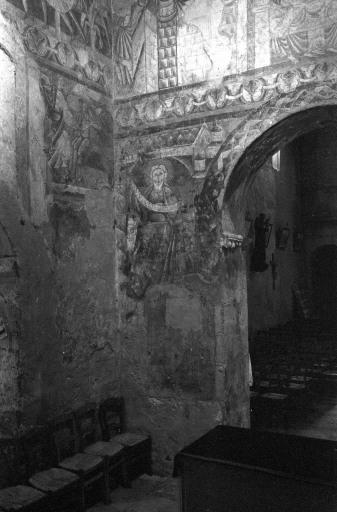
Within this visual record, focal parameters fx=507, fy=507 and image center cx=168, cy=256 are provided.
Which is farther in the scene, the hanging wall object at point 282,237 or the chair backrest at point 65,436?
the hanging wall object at point 282,237

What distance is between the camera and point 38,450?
17.5 ft

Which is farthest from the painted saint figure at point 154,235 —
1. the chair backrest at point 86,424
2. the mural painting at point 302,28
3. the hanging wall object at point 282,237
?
the hanging wall object at point 282,237

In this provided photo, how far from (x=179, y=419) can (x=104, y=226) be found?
2593mm

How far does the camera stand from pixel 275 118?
5602 millimetres

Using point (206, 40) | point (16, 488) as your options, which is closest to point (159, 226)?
point (206, 40)

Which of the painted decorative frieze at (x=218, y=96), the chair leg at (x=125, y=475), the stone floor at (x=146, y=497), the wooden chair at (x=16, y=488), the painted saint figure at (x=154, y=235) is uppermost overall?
the painted decorative frieze at (x=218, y=96)

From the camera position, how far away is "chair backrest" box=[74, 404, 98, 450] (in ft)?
19.1

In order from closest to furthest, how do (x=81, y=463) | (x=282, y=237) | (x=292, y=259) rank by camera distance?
(x=81, y=463) → (x=282, y=237) → (x=292, y=259)

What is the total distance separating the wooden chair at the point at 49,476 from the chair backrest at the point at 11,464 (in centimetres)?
7

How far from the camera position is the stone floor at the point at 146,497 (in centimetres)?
534

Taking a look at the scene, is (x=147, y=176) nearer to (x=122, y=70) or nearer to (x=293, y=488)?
(x=122, y=70)

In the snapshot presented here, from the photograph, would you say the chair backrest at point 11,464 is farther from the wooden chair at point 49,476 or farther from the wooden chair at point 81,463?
the wooden chair at point 81,463

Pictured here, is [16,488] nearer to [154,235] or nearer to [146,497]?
[146,497]

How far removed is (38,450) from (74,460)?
1.29ft
